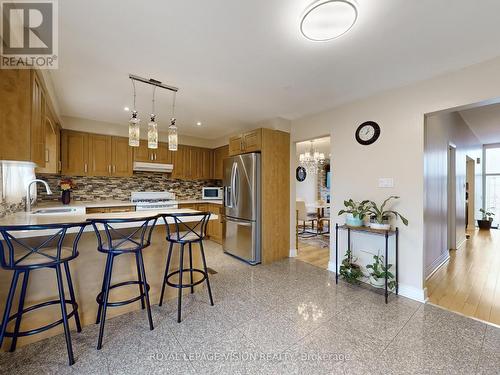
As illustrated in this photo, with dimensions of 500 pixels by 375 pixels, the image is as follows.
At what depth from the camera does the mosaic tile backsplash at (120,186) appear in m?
4.06

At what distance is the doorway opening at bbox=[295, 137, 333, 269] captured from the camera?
427cm

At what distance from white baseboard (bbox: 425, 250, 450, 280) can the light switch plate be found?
4.49 feet

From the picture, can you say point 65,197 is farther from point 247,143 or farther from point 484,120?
point 484,120

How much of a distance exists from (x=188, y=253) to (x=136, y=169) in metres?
2.67

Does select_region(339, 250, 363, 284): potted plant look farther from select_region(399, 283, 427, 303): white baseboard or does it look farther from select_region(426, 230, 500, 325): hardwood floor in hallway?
select_region(426, 230, 500, 325): hardwood floor in hallway

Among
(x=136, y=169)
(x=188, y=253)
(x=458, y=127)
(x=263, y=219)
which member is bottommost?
(x=188, y=253)

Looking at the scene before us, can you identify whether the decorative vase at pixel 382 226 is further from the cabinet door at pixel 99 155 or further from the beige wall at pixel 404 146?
the cabinet door at pixel 99 155

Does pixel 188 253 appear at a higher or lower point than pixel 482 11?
lower

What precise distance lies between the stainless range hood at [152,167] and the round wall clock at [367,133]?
3.69 meters

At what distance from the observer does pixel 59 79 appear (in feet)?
8.36

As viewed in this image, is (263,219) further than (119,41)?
Yes

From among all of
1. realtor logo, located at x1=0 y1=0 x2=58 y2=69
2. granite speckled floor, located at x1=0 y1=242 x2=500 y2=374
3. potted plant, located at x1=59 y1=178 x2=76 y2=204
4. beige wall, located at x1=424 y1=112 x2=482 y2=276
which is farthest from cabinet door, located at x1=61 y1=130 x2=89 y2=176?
beige wall, located at x1=424 y1=112 x2=482 y2=276

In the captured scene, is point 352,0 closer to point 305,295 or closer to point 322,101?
point 322,101

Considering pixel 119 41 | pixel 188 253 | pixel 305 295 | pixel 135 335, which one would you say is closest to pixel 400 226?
pixel 305 295
